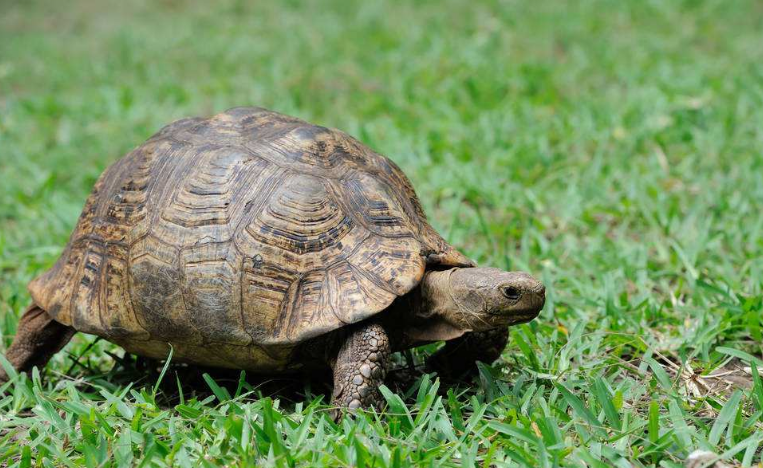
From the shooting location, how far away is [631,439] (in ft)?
8.66

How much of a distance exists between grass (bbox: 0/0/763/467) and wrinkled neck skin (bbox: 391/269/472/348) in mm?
211

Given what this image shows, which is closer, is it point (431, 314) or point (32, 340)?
point (431, 314)

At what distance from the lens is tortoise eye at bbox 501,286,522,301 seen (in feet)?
9.09

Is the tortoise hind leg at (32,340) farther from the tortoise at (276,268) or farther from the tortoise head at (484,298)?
the tortoise head at (484,298)

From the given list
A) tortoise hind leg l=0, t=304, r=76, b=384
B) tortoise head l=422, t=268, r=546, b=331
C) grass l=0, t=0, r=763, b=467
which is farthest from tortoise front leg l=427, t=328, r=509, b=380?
tortoise hind leg l=0, t=304, r=76, b=384

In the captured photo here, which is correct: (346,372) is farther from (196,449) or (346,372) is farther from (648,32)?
(648,32)

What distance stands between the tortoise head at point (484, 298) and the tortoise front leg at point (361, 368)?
261 mm

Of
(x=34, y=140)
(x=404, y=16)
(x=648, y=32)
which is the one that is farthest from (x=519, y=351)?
(x=404, y=16)

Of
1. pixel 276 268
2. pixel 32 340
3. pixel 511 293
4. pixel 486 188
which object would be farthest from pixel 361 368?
pixel 486 188

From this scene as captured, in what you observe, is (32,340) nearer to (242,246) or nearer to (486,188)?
(242,246)

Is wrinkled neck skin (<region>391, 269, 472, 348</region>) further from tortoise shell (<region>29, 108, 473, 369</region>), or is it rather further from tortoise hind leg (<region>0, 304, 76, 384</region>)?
tortoise hind leg (<region>0, 304, 76, 384</region>)

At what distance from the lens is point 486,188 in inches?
212

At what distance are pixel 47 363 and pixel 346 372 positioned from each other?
62.6 inches

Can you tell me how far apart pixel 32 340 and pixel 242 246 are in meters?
1.22
